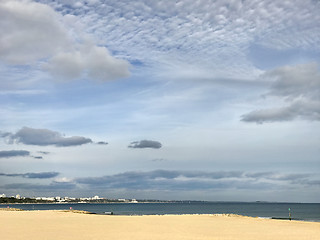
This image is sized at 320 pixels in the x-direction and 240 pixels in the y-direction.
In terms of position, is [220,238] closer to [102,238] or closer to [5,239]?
[102,238]

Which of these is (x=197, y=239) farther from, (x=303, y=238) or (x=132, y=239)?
(x=303, y=238)

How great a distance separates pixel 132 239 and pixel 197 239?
534 centimetres

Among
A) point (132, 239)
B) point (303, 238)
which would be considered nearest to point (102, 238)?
point (132, 239)

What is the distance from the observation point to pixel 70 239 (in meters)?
25.0

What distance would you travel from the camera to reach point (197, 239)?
87.6 ft

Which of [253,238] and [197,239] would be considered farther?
[253,238]

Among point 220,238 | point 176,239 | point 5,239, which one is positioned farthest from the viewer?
point 220,238

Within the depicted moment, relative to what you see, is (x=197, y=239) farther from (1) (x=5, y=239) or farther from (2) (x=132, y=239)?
(1) (x=5, y=239)

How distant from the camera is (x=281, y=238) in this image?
2900 centimetres

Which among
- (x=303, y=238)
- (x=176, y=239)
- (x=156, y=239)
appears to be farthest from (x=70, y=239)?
(x=303, y=238)

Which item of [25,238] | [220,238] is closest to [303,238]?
[220,238]

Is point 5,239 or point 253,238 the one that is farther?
point 253,238

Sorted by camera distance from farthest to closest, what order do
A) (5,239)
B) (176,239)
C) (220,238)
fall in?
(220,238) → (176,239) → (5,239)

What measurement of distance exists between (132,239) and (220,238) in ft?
25.4
